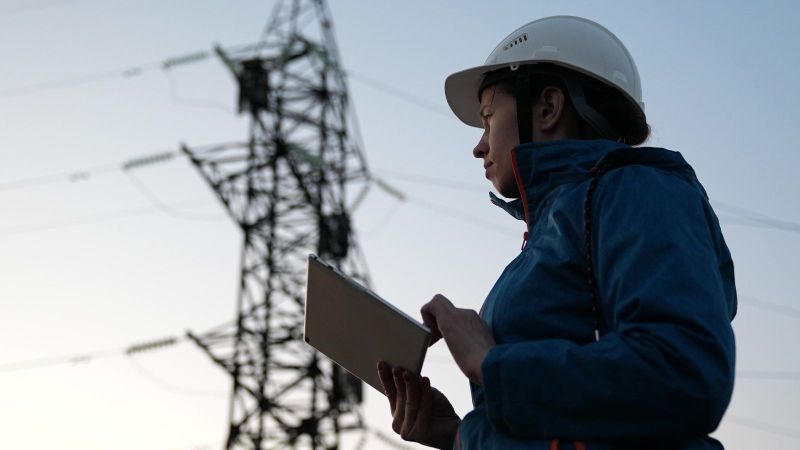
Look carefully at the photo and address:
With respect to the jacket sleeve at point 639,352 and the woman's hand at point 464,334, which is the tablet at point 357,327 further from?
the jacket sleeve at point 639,352

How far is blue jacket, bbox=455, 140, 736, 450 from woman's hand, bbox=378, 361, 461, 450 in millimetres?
254

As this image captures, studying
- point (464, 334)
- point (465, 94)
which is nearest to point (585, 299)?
point (464, 334)

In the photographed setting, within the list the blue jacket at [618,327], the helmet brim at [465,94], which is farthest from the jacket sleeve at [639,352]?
the helmet brim at [465,94]

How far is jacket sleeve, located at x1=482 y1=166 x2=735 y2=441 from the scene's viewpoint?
1763 millimetres

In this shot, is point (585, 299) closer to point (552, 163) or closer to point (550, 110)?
point (552, 163)

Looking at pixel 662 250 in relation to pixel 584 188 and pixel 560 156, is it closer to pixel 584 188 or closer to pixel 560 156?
pixel 584 188

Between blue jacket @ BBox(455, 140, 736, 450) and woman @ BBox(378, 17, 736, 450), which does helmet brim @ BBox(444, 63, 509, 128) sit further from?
blue jacket @ BBox(455, 140, 736, 450)

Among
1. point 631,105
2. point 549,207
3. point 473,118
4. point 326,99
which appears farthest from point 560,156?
point 326,99

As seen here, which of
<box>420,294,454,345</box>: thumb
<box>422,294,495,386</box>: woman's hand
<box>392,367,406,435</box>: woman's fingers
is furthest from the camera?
<box>392,367,406,435</box>: woman's fingers

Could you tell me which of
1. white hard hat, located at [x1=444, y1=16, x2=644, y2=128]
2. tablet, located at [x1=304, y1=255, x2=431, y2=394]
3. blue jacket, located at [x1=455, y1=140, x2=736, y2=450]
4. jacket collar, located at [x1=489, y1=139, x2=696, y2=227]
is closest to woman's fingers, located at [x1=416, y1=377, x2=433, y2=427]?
tablet, located at [x1=304, y1=255, x2=431, y2=394]

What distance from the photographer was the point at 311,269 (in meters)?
2.43

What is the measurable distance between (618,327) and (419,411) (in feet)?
2.38

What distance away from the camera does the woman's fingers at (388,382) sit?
2361 mm

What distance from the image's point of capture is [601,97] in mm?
2545
